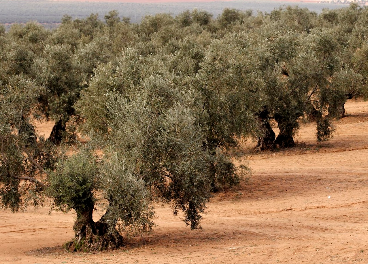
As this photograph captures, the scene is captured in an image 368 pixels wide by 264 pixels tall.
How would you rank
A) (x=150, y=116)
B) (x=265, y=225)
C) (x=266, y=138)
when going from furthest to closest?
1. (x=266, y=138)
2. (x=265, y=225)
3. (x=150, y=116)

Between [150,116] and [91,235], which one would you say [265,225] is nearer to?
[150,116]

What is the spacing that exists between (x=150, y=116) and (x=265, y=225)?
7.74 metres

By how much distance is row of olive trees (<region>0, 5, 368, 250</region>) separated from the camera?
19844 mm

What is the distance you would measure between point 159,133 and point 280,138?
2081 centimetres

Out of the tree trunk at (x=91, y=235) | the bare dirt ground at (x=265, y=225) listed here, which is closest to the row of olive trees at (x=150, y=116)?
the tree trunk at (x=91, y=235)

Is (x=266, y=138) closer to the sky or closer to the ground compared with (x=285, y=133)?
closer to the ground

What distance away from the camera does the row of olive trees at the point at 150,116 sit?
65.1ft

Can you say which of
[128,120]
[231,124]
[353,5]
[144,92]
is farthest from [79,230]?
[353,5]

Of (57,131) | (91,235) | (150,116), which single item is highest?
(57,131)

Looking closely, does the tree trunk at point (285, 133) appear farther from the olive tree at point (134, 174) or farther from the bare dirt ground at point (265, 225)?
the olive tree at point (134, 174)

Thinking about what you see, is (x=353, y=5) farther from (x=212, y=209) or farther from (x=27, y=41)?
(x=212, y=209)

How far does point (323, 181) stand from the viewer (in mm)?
31562

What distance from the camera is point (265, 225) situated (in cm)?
2461

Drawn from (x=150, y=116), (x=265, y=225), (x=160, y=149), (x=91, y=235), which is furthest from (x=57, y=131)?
→ (x=160, y=149)
